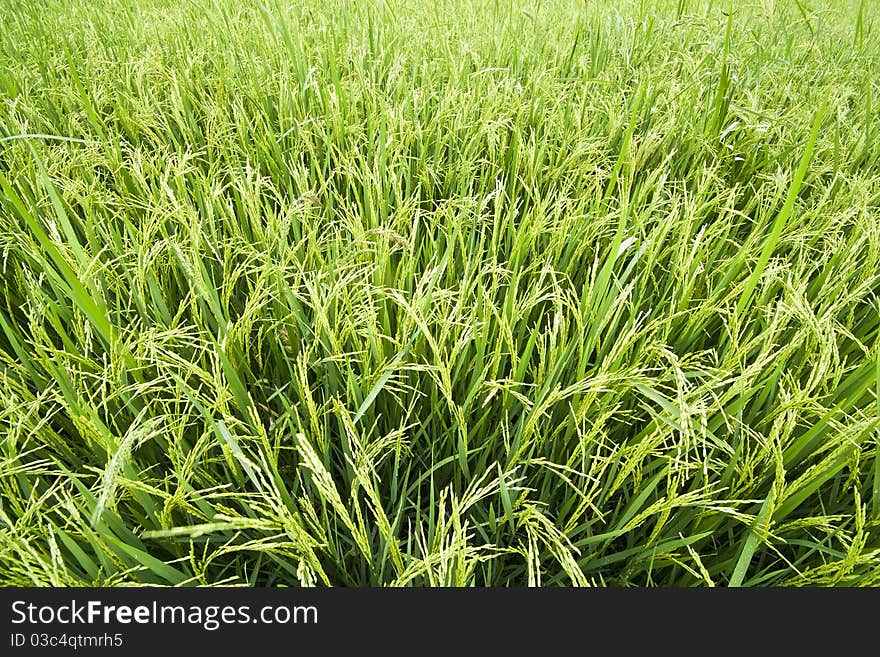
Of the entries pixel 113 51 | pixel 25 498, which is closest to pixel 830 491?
pixel 25 498

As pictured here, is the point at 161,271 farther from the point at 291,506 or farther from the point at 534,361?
the point at 534,361

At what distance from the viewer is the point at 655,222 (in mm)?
1123

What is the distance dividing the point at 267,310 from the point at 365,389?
0.87 feet

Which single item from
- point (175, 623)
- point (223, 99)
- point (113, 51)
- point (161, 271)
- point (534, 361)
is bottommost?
point (175, 623)

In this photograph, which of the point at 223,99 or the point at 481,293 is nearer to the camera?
the point at 481,293

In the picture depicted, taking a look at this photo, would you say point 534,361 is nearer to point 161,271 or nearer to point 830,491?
point 830,491

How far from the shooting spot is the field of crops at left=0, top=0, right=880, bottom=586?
25.5 inches

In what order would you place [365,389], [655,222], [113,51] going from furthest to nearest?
[113,51] < [655,222] < [365,389]

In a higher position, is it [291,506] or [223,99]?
[223,99]

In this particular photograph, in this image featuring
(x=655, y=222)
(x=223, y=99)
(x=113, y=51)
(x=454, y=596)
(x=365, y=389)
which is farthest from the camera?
(x=113, y=51)

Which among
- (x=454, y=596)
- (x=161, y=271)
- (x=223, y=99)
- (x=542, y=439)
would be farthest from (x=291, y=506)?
(x=223, y=99)

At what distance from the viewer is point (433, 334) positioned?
2.73 feet

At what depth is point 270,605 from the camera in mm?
639

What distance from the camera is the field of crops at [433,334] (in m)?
0.65
